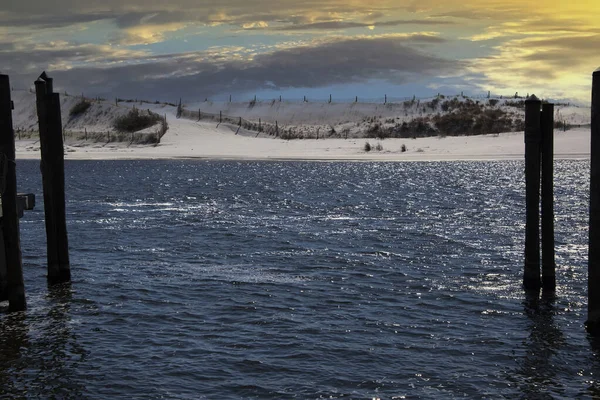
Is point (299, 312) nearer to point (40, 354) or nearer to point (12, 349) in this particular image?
point (40, 354)

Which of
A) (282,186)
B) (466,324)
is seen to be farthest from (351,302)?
(282,186)

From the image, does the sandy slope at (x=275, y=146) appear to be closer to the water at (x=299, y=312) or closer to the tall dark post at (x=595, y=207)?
the water at (x=299, y=312)

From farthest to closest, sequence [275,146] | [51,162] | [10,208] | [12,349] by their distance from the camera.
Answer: [275,146] < [51,162] < [10,208] < [12,349]

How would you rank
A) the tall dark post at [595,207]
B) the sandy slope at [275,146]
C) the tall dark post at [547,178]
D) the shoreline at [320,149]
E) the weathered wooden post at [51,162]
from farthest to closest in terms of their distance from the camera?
the sandy slope at [275,146], the shoreline at [320,149], the weathered wooden post at [51,162], the tall dark post at [547,178], the tall dark post at [595,207]

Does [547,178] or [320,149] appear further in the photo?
[320,149]

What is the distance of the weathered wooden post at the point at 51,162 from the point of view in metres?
17.5

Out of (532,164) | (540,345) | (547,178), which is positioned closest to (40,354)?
(540,345)

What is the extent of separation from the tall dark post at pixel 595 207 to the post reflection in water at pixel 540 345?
0.95 metres

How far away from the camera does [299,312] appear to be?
1591cm

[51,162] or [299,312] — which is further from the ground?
[51,162]

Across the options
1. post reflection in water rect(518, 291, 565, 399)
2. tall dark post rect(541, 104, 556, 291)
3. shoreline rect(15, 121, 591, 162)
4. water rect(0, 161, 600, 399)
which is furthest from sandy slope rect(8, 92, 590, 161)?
post reflection in water rect(518, 291, 565, 399)

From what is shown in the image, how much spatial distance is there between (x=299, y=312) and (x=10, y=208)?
5827 millimetres

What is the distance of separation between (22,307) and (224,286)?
4.47m

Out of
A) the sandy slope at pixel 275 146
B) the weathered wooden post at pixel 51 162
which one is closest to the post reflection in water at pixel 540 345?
the weathered wooden post at pixel 51 162
